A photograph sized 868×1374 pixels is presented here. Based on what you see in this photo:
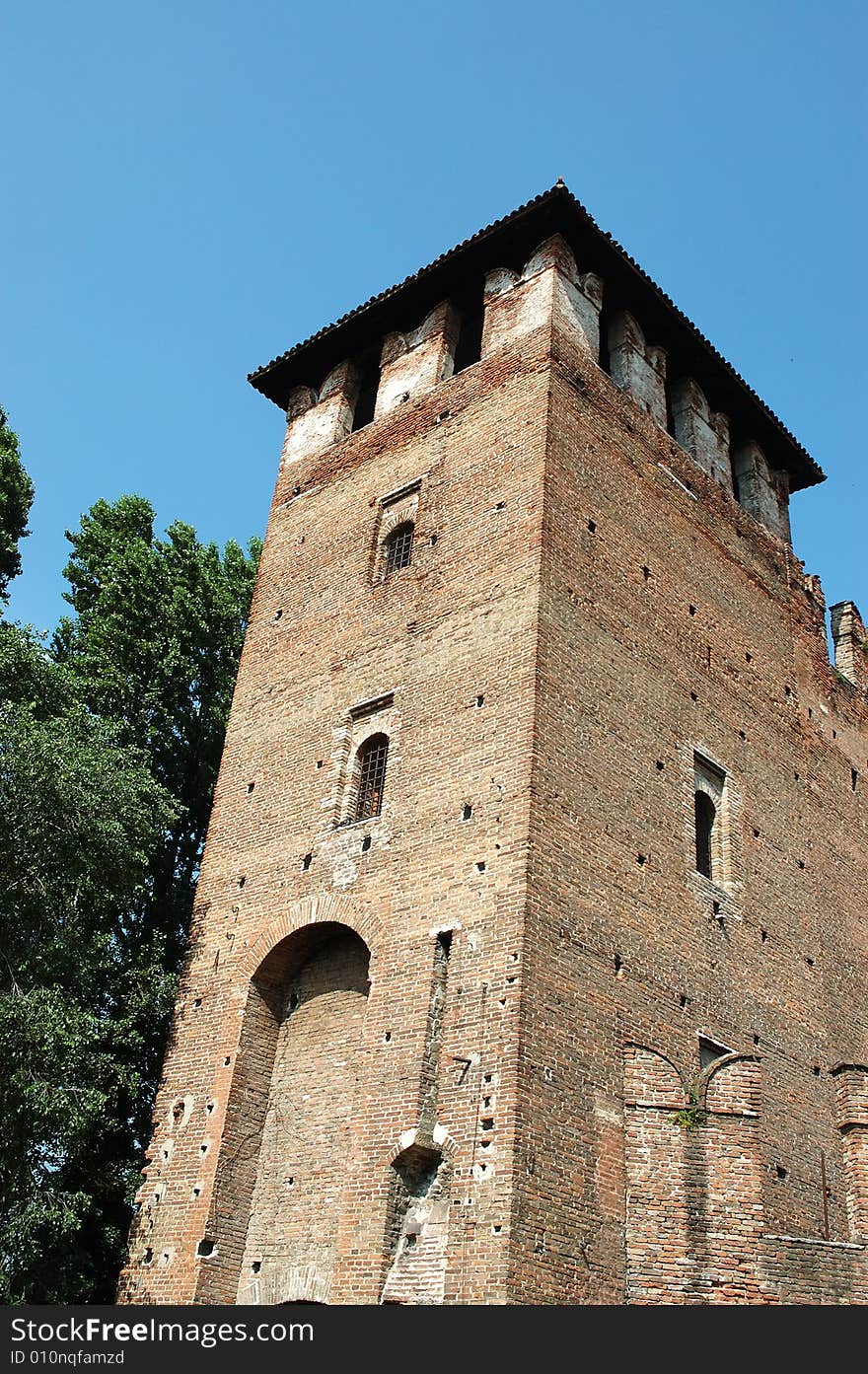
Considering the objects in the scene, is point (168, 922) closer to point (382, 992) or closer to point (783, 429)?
point (382, 992)

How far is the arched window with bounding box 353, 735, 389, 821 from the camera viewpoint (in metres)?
12.5

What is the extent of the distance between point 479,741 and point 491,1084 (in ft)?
10.3

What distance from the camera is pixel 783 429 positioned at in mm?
17719

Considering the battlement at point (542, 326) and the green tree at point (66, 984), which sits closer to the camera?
the green tree at point (66, 984)

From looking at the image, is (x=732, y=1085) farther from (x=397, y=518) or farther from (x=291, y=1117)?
(x=397, y=518)

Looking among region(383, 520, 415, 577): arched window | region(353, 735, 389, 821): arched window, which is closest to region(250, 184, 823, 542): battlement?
region(383, 520, 415, 577): arched window

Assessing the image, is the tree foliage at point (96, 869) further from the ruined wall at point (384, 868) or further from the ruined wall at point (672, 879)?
the ruined wall at point (672, 879)

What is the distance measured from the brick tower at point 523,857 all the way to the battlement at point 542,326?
0.18 feet

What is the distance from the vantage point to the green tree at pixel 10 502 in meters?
16.9

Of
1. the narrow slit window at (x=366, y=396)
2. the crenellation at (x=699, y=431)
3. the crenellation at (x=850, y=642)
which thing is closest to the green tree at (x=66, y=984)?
the narrow slit window at (x=366, y=396)

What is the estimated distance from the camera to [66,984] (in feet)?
43.0

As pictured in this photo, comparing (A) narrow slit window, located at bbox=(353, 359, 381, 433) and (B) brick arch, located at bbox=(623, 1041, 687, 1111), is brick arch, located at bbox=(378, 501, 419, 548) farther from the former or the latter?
(B) brick arch, located at bbox=(623, 1041, 687, 1111)

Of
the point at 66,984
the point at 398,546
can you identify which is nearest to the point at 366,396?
the point at 398,546

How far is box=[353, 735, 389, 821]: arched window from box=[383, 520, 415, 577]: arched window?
85.9 inches
